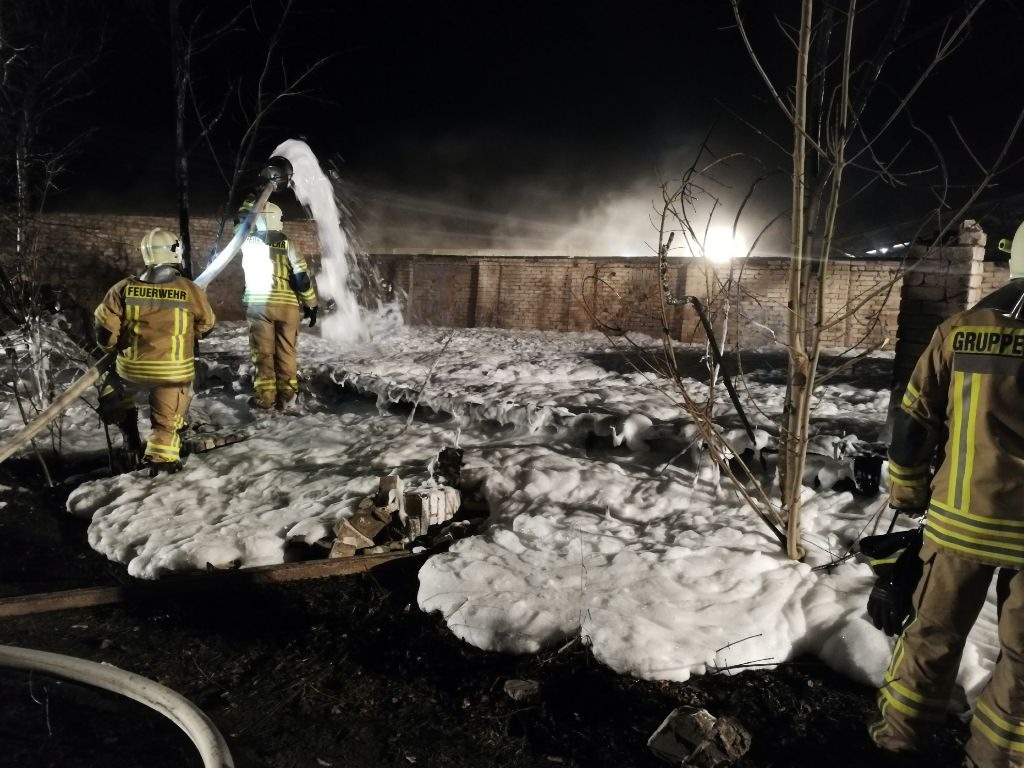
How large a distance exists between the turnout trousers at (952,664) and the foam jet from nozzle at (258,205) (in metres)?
6.02

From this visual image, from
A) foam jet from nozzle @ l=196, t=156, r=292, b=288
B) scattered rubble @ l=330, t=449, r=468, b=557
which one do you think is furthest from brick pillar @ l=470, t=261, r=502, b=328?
scattered rubble @ l=330, t=449, r=468, b=557

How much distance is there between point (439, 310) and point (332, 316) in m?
3.69

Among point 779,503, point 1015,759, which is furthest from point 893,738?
point 779,503

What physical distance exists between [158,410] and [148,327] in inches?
27.3

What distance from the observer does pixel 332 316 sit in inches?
563

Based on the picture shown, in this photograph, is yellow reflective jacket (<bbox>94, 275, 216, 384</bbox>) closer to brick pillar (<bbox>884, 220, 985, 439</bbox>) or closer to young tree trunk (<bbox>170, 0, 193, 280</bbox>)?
young tree trunk (<bbox>170, 0, 193, 280</bbox>)

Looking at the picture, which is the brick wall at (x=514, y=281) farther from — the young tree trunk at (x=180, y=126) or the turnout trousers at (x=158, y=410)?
the turnout trousers at (x=158, y=410)

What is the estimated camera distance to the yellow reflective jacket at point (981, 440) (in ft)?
6.16

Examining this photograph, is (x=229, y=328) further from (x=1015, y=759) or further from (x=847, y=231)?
(x=847, y=231)

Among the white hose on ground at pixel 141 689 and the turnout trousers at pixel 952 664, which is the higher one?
the turnout trousers at pixel 952 664

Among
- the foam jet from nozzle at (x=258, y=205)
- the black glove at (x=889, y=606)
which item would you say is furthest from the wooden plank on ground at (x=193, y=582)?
the foam jet from nozzle at (x=258, y=205)

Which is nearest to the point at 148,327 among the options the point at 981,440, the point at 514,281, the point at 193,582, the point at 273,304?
the point at 273,304

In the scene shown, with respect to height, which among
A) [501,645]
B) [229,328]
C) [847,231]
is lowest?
[501,645]

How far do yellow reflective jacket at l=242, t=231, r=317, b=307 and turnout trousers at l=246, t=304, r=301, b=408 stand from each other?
0.11m
